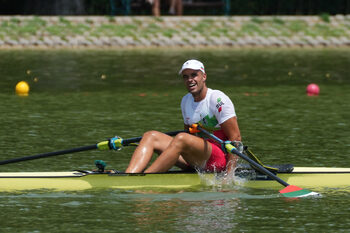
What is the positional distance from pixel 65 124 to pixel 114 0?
21121 millimetres

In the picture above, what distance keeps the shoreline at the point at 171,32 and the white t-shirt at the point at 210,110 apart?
74.2 ft

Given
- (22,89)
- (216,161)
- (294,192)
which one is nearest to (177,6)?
(22,89)

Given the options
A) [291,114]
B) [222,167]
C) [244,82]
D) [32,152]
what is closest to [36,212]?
[222,167]

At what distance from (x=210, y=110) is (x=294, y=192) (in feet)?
4.63

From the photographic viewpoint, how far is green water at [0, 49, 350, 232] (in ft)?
33.2

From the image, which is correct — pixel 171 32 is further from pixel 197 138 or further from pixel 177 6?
pixel 197 138

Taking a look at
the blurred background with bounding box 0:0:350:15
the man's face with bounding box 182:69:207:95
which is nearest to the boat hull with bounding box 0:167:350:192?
the man's face with bounding box 182:69:207:95

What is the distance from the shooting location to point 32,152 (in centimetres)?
1424

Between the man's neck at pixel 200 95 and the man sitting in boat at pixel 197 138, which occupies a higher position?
the man's neck at pixel 200 95

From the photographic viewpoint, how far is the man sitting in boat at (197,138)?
11.3 metres

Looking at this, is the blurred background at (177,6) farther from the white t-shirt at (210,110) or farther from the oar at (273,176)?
the oar at (273,176)

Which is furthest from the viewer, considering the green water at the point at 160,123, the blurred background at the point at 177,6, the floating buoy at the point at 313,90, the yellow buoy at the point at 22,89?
the blurred background at the point at 177,6

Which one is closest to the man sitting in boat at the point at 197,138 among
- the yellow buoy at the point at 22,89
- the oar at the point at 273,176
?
the oar at the point at 273,176

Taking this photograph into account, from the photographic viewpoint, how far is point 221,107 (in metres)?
11.2
